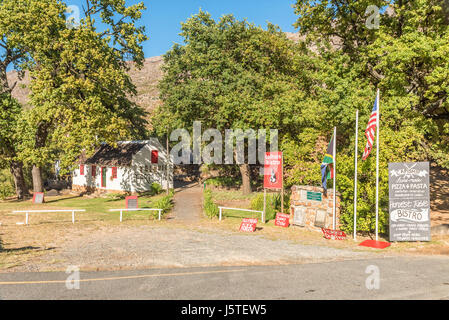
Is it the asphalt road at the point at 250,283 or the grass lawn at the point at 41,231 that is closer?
the asphalt road at the point at 250,283

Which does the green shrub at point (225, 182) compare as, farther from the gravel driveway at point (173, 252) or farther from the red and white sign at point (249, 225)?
the gravel driveway at point (173, 252)

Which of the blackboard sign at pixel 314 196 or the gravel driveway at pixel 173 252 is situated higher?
the blackboard sign at pixel 314 196

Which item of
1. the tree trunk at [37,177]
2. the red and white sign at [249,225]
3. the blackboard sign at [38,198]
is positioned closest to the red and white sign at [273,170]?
the red and white sign at [249,225]

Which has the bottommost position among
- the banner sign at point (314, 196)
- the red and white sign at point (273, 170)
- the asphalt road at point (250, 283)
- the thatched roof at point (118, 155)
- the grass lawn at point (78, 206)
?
the grass lawn at point (78, 206)

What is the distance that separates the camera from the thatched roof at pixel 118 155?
37447 mm

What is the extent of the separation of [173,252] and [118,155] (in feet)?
92.9

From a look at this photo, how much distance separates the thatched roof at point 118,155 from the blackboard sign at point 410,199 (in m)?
28.5

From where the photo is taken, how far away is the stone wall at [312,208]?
17.4m

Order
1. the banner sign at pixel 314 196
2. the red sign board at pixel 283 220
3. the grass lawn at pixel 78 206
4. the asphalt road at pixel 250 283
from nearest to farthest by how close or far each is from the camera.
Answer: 1. the asphalt road at pixel 250 283
2. the banner sign at pixel 314 196
3. the red sign board at pixel 283 220
4. the grass lawn at pixel 78 206

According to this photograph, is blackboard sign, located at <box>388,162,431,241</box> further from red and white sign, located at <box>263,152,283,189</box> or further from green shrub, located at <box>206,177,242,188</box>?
green shrub, located at <box>206,177,242,188</box>

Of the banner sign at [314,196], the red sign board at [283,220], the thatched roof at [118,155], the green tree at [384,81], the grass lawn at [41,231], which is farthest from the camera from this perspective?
the thatched roof at [118,155]

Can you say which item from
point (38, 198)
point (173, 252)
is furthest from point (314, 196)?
point (38, 198)

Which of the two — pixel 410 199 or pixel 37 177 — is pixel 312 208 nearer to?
pixel 410 199
